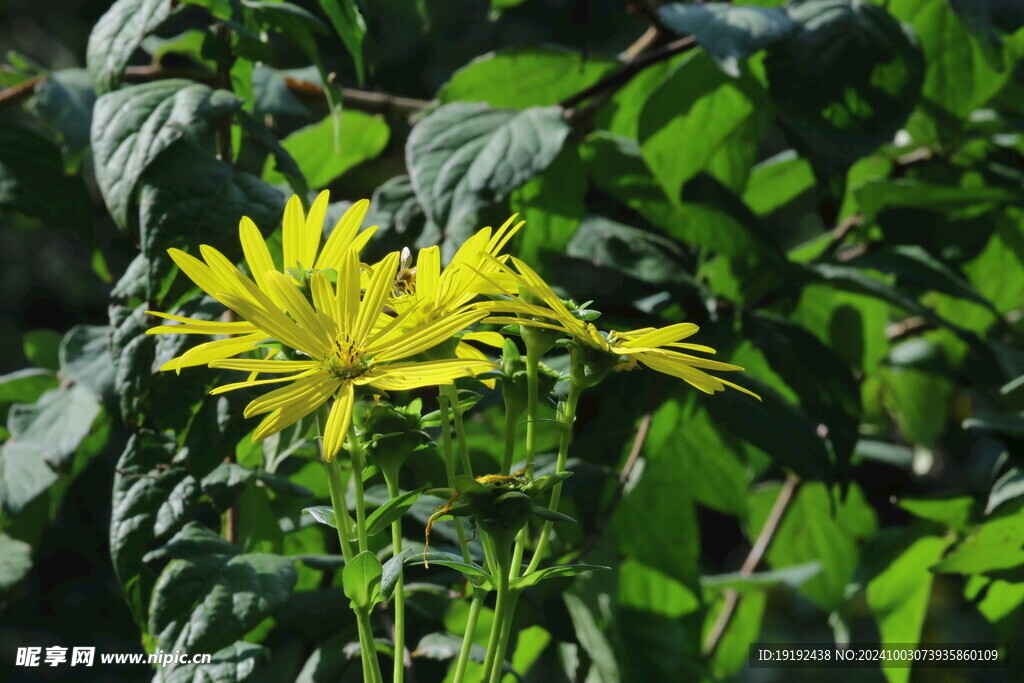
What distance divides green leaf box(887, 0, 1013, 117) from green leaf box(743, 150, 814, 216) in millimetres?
112

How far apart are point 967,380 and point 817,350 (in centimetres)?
31

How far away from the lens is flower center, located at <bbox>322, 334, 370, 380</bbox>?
0.27 metres

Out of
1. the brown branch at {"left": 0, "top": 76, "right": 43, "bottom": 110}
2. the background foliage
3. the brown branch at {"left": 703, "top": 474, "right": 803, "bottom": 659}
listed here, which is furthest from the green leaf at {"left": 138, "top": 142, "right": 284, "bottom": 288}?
the brown branch at {"left": 703, "top": 474, "right": 803, "bottom": 659}

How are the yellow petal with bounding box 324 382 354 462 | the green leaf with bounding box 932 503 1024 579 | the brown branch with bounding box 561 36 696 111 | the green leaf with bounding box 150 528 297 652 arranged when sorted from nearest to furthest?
the yellow petal with bounding box 324 382 354 462, the green leaf with bounding box 150 528 297 652, the green leaf with bounding box 932 503 1024 579, the brown branch with bounding box 561 36 696 111

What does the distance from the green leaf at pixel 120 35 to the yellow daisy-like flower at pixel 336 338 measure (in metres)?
0.24

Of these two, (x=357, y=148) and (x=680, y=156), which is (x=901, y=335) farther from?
(x=357, y=148)

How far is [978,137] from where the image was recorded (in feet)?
2.38

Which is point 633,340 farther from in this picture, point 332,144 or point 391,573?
point 332,144

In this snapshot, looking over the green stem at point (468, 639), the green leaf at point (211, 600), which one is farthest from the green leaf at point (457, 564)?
the green leaf at point (211, 600)

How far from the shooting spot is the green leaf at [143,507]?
16.7 inches

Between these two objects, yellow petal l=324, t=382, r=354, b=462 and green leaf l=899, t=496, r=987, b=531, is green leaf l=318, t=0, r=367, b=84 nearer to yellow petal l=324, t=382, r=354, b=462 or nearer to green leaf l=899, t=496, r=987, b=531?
yellow petal l=324, t=382, r=354, b=462

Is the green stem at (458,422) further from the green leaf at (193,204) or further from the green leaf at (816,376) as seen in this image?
the green leaf at (816,376)

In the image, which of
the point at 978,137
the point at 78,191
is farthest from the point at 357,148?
the point at 978,137

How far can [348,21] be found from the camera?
491mm
